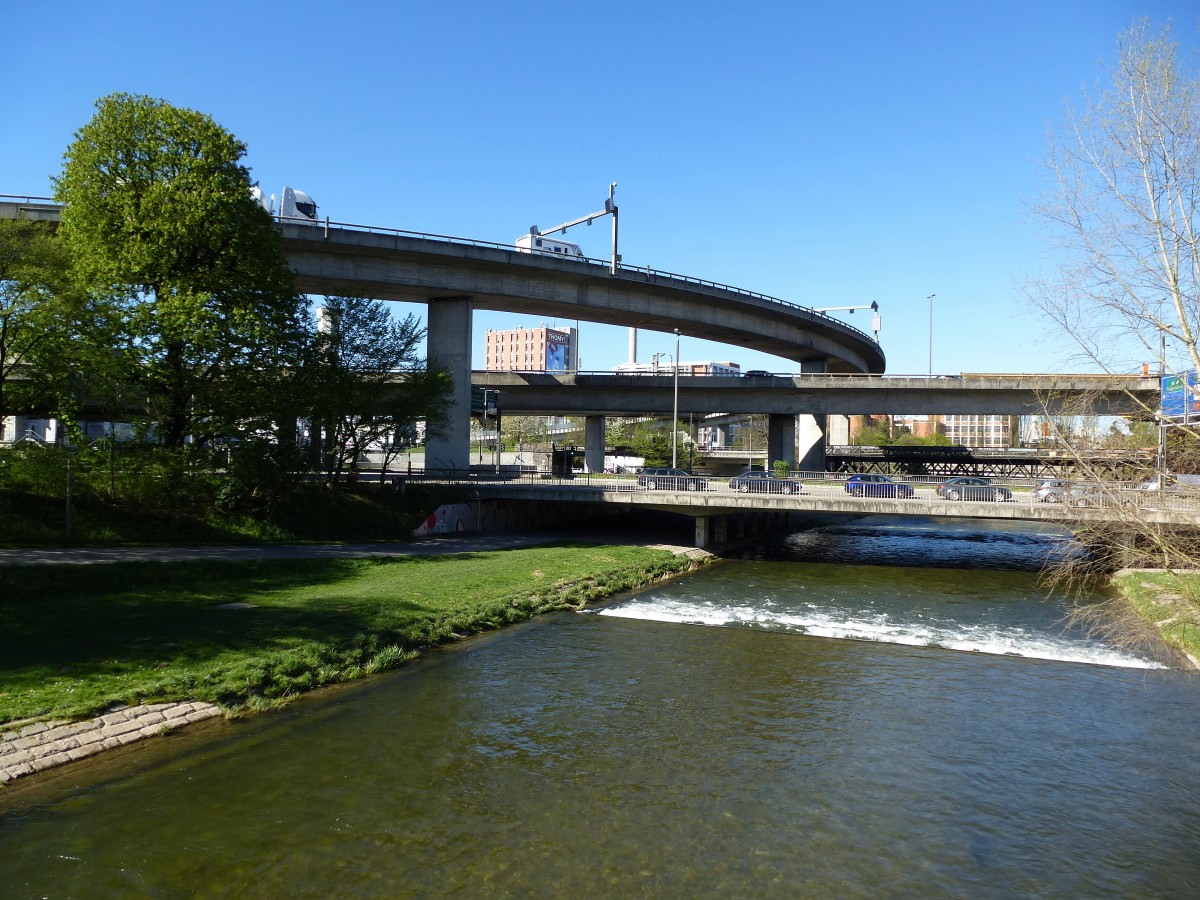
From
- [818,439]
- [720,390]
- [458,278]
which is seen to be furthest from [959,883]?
[818,439]

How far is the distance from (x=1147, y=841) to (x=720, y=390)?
5414 centimetres

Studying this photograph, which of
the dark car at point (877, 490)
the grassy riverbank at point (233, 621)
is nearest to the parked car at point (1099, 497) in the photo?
the grassy riverbank at point (233, 621)

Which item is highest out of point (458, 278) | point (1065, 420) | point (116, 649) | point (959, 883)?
point (458, 278)

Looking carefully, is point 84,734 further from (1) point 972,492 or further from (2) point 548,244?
(2) point 548,244

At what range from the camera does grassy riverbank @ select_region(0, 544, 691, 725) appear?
605 inches

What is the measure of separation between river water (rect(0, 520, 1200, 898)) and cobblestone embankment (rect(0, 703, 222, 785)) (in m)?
0.54

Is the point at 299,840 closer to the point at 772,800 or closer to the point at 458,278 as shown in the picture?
the point at 772,800

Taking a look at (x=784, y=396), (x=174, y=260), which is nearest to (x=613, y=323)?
(x=784, y=396)

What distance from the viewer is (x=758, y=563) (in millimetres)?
40375

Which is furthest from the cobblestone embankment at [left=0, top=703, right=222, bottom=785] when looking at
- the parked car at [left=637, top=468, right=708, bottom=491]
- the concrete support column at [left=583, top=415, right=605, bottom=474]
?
the concrete support column at [left=583, top=415, right=605, bottom=474]

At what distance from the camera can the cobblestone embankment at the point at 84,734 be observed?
1231 centimetres

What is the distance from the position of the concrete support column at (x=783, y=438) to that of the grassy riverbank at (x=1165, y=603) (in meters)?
34.0

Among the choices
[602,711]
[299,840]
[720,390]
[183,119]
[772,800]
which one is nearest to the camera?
[299,840]

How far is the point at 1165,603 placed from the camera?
83.9ft
